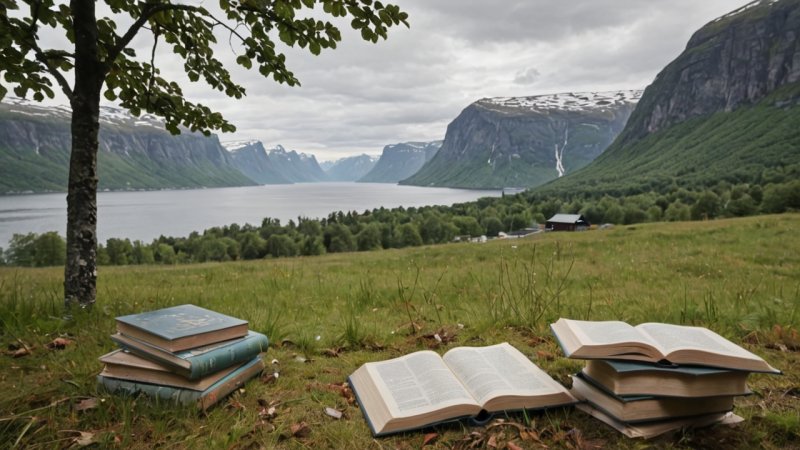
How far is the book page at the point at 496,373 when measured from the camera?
300cm

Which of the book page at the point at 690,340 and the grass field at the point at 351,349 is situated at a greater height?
the book page at the point at 690,340

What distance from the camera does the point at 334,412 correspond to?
308 centimetres

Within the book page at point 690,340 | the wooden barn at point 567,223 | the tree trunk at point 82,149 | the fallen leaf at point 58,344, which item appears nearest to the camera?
the book page at point 690,340

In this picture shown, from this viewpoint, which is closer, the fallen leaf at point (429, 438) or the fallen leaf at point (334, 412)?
the fallen leaf at point (429, 438)

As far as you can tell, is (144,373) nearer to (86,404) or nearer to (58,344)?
(86,404)

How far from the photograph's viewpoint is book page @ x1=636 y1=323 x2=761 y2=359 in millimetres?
2719

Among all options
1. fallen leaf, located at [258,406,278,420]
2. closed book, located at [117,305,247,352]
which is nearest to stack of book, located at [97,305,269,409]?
closed book, located at [117,305,247,352]

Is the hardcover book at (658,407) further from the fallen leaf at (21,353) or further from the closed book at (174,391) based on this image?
the fallen leaf at (21,353)

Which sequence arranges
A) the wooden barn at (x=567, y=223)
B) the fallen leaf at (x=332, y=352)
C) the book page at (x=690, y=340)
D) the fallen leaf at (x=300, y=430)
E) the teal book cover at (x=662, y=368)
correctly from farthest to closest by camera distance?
the wooden barn at (x=567, y=223), the fallen leaf at (x=332, y=352), the fallen leaf at (x=300, y=430), the book page at (x=690, y=340), the teal book cover at (x=662, y=368)

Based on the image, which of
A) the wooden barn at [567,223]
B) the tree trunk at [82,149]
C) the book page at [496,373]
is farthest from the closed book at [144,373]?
the wooden barn at [567,223]

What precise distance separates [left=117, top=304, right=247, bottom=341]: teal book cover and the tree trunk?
2.30 meters

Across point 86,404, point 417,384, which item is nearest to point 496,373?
point 417,384

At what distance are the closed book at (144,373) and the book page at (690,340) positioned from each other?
3277mm

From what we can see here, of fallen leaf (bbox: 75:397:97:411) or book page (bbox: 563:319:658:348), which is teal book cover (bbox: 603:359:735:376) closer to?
book page (bbox: 563:319:658:348)
